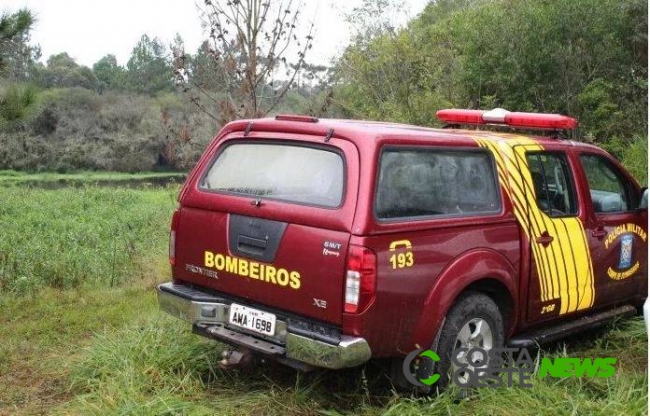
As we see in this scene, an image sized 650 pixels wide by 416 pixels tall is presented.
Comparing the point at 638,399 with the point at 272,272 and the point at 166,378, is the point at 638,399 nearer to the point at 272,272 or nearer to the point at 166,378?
the point at 272,272

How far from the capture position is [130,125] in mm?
51531

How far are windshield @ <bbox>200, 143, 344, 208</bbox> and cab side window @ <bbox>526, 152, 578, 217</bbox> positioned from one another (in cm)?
151

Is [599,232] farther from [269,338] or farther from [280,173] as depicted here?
[269,338]

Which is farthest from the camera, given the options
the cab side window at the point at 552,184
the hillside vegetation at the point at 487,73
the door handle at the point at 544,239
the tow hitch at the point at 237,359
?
the hillside vegetation at the point at 487,73

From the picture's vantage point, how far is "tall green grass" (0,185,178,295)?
8039 mm

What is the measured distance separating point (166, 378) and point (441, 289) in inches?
70.5

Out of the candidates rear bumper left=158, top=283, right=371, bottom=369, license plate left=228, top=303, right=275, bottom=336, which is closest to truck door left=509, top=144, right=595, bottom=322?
rear bumper left=158, top=283, right=371, bottom=369

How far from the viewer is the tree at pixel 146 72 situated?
57.4 meters

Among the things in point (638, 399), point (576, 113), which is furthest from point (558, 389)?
point (576, 113)

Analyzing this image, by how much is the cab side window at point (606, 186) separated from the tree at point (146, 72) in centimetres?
5499

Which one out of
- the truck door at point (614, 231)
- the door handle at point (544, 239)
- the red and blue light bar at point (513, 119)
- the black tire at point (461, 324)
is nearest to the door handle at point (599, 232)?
the truck door at point (614, 231)

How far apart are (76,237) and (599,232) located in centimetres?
984

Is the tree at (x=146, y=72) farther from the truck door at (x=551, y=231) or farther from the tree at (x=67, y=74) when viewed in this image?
the truck door at (x=551, y=231)

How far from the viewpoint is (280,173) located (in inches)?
155
